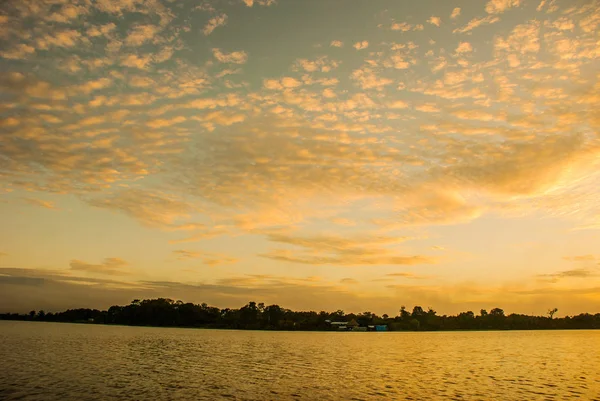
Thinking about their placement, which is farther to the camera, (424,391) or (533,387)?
(533,387)

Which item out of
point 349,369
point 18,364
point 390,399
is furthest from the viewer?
point 349,369

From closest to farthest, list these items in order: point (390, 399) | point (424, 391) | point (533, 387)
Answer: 1. point (390, 399)
2. point (424, 391)
3. point (533, 387)

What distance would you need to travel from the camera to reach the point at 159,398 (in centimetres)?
4197

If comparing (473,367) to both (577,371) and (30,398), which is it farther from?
(30,398)

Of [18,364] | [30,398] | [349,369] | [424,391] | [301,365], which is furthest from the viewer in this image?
[301,365]

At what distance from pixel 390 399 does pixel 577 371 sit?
4397 centimetres

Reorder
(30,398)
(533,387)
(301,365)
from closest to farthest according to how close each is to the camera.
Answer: (30,398), (533,387), (301,365)

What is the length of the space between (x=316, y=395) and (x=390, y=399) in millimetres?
7598

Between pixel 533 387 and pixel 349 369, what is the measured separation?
88.5ft

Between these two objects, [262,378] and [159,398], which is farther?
[262,378]

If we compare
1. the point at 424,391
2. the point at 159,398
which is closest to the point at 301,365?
the point at 424,391

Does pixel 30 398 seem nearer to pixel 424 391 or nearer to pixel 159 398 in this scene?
pixel 159 398

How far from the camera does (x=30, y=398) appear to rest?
39.5 metres

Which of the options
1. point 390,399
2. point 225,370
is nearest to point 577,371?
point 390,399
